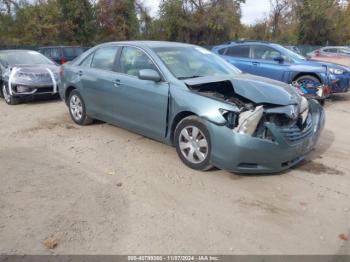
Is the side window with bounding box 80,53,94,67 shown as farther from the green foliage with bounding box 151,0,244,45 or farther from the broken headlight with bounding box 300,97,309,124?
the green foliage with bounding box 151,0,244,45

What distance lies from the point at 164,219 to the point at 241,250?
2.86ft

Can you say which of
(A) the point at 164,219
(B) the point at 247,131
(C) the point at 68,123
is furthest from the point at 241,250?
(C) the point at 68,123

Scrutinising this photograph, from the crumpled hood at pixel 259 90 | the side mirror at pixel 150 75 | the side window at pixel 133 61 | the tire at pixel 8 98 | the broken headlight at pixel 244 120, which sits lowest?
the tire at pixel 8 98

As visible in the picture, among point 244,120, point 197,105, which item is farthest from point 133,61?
point 244,120

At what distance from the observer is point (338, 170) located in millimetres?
5066

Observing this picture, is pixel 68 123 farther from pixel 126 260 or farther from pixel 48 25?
pixel 48 25

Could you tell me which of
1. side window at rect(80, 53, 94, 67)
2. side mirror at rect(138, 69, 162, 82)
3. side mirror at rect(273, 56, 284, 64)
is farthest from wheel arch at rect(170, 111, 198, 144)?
side mirror at rect(273, 56, 284, 64)

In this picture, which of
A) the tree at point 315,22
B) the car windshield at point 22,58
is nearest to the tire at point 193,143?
the car windshield at point 22,58

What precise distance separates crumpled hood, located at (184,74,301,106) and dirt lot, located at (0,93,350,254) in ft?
3.20

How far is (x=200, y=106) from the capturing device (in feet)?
15.4

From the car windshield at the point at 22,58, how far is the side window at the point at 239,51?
5.32m

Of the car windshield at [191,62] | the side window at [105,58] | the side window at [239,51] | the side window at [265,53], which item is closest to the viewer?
the car windshield at [191,62]

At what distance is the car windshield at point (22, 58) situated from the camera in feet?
33.1

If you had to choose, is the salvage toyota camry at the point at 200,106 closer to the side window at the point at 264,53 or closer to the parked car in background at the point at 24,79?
the parked car in background at the point at 24,79
